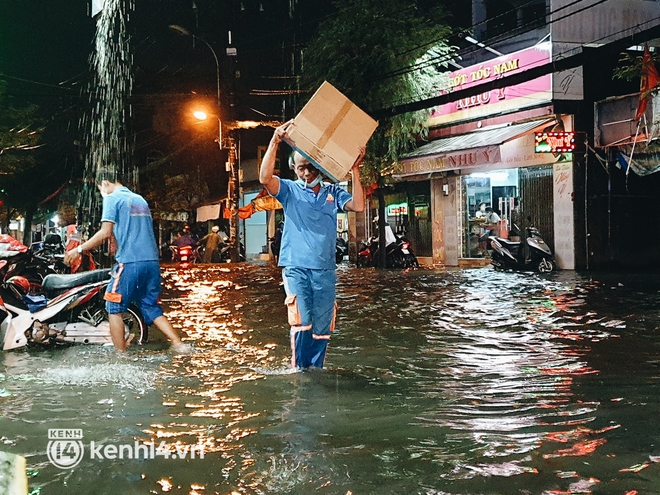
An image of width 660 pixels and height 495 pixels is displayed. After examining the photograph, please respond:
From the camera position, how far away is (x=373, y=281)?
16.4 metres

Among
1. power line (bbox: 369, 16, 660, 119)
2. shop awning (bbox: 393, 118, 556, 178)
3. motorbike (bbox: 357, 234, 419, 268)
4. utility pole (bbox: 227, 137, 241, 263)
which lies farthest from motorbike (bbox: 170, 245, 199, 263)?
power line (bbox: 369, 16, 660, 119)

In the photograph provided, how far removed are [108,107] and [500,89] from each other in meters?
22.1

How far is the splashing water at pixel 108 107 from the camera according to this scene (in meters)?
24.7

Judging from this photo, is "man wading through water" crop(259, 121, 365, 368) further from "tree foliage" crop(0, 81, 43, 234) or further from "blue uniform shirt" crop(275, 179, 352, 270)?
"tree foliage" crop(0, 81, 43, 234)

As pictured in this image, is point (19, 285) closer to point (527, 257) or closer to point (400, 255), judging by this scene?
point (527, 257)

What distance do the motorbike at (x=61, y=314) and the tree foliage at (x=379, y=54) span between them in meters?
14.0

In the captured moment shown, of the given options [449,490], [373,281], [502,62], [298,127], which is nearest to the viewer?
[449,490]

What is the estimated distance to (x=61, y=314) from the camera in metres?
7.25

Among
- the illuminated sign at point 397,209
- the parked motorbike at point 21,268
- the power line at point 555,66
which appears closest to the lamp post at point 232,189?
the illuminated sign at point 397,209

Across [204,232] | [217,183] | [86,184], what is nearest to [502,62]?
[217,183]

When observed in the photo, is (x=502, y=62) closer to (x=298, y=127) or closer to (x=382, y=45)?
(x=382, y=45)

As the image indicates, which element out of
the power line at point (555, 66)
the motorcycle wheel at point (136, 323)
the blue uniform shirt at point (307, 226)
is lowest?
the motorcycle wheel at point (136, 323)

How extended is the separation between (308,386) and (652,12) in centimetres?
1942

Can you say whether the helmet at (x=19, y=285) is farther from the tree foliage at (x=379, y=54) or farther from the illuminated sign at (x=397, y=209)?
the illuminated sign at (x=397, y=209)
